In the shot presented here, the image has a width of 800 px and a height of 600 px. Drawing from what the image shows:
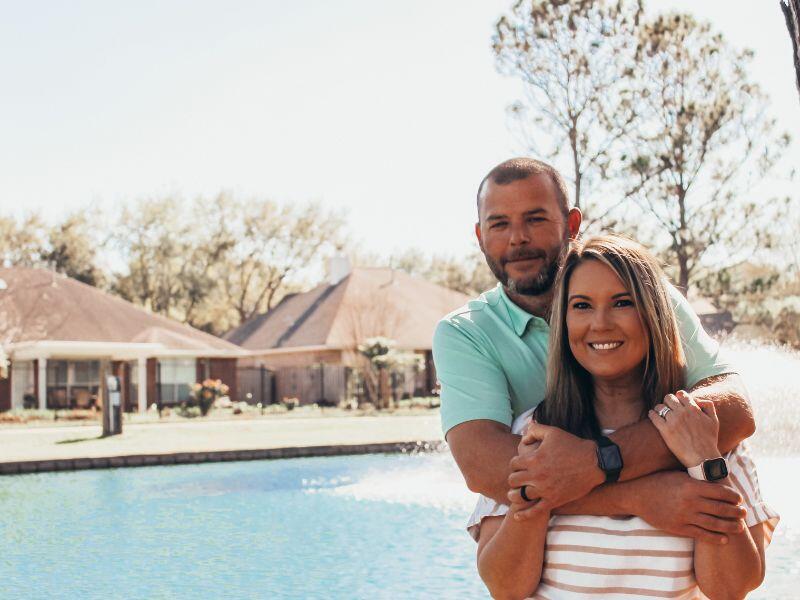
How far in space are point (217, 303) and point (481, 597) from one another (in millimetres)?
44104

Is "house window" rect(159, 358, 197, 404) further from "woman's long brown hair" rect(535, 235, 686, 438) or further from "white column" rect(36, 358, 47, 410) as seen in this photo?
"woman's long brown hair" rect(535, 235, 686, 438)

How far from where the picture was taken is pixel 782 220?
25.0m

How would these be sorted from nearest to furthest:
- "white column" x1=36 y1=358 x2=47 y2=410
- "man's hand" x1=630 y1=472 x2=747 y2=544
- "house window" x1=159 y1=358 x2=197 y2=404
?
1. "man's hand" x1=630 y1=472 x2=747 y2=544
2. "white column" x1=36 y1=358 x2=47 y2=410
3. "house window" x1=159 y1=358 x2=197 y2=404

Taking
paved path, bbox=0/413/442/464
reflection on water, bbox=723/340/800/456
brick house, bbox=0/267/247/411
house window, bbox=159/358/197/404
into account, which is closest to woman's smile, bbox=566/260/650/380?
reflection on water, bbox=723/340/800/456

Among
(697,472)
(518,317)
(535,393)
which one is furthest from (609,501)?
(518,317)

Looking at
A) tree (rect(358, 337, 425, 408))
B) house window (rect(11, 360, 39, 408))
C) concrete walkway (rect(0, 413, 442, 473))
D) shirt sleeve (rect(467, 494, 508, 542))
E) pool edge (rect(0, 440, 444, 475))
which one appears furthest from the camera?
tree (rect(358, 337, 425, 408))

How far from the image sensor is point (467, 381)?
2.23 metres

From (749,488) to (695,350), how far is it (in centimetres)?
34

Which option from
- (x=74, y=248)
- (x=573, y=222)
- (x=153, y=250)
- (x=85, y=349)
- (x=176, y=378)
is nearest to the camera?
(x=573, y=222)

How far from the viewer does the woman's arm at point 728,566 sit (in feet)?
6.23

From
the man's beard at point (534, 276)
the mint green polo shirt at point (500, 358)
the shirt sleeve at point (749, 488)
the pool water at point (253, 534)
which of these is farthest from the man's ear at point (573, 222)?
the pool water at point (253, 534)

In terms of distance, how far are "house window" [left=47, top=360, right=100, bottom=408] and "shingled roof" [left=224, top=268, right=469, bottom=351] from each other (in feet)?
23.8

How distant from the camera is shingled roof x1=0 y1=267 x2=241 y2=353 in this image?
1092 inches

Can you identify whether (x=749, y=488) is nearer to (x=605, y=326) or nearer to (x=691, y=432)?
(x=691, y=432)
